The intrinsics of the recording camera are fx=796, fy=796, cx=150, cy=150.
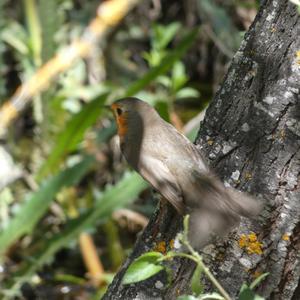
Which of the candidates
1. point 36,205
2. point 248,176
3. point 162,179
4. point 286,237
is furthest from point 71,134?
point 286,237

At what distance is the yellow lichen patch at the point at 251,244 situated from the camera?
88.3 inches

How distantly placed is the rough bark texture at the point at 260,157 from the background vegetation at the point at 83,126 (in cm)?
194

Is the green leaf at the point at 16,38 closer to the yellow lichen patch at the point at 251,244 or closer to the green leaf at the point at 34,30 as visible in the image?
the green leaf at the point at 34,30

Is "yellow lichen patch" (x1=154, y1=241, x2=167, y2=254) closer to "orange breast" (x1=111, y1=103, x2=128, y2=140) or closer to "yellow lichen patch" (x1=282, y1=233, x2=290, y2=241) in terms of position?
"yellow lichen patch" (x1=282, y1=233, x2=290, y2=241)

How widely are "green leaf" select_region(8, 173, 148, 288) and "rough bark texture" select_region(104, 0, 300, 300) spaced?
2190mm

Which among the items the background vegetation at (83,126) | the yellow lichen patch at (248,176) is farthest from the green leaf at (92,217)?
the yellow lichen patch at (248,176)

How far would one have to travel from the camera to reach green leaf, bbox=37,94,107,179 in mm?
4848

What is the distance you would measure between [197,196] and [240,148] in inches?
15.0

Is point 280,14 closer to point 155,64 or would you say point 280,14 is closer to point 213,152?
point 213,152

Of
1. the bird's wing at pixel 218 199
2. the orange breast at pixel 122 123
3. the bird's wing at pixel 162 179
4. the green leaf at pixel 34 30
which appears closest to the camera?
the bird's wing at pixel 218 199

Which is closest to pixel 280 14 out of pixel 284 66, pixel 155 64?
pixel 284 66

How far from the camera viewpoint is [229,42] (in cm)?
590

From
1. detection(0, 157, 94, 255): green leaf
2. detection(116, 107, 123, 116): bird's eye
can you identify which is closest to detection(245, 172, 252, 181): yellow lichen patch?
detection(116, 107, 123, 116): bird's eye

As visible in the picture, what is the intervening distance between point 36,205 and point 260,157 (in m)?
2.70
